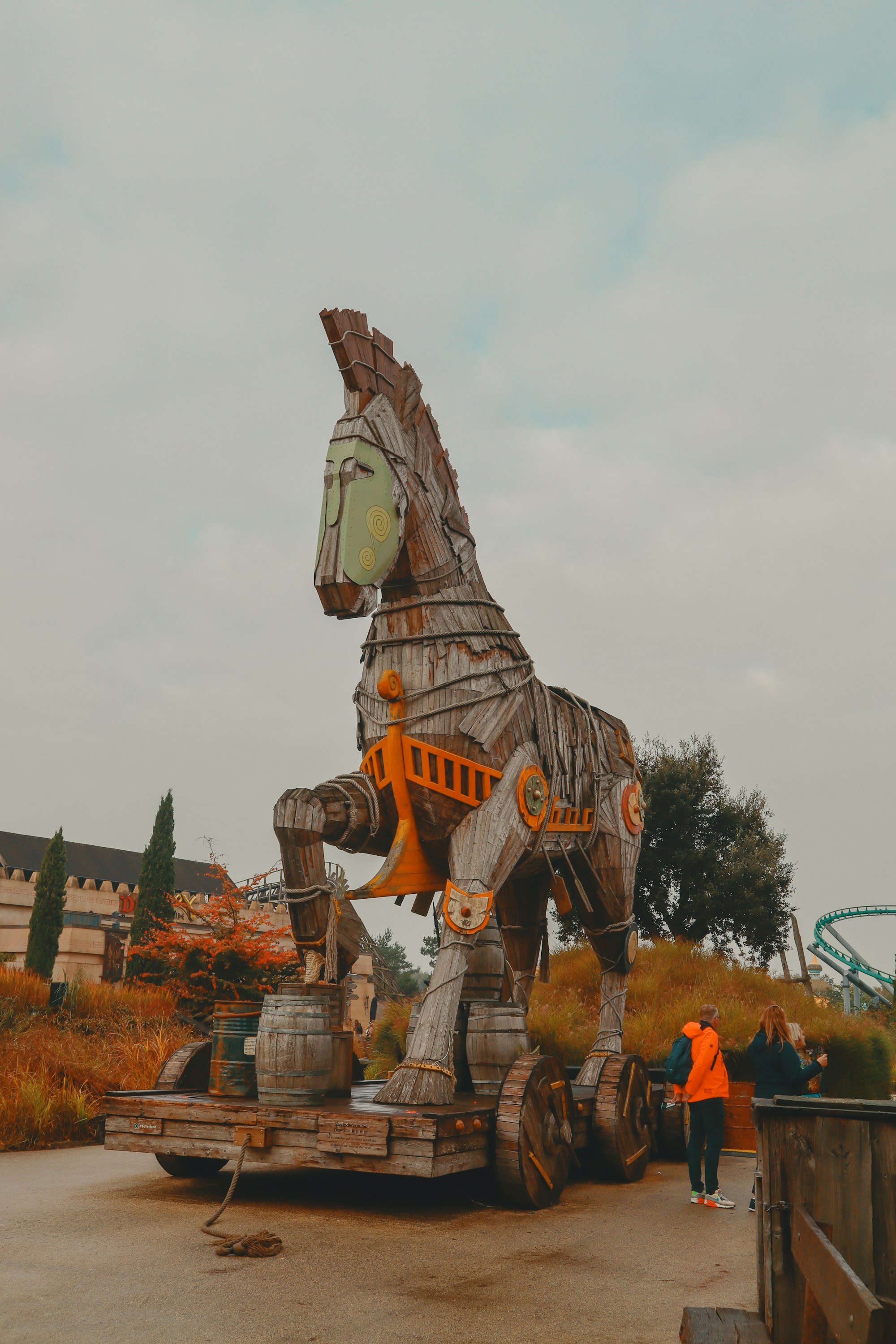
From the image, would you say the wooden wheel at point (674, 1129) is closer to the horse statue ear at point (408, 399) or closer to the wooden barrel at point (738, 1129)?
the wooden barrel at point (738, 1129)

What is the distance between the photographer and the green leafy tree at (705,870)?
19875 millimetres

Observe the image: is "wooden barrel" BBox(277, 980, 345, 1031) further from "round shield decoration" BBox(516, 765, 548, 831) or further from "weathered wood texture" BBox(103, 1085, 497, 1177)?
"round shield decoration" BBox(516, 765, 548, 831)

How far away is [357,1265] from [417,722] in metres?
3.30

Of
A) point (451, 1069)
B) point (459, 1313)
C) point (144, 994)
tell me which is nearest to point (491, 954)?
point (451, 1069)

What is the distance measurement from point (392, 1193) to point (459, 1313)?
279 centimetres

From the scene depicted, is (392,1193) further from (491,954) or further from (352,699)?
(352,699)

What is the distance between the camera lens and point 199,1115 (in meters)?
6.10

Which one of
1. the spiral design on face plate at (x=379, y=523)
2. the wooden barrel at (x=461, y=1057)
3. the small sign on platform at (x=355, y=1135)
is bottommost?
the small sign on platform at (x=355, y=1135)

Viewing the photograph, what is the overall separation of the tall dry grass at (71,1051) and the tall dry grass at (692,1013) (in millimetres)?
4617

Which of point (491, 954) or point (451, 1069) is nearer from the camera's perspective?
point (451, 1069)

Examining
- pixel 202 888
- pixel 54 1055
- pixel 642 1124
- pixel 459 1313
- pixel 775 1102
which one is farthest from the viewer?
pixel 202 888

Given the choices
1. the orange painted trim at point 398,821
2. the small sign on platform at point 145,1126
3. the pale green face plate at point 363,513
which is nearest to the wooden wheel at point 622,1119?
the orange painted trim at point 398,821

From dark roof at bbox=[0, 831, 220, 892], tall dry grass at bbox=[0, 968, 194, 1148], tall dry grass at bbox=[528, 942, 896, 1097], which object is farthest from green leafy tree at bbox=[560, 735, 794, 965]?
dark roof at bbox=[0, 831, 220, 892]

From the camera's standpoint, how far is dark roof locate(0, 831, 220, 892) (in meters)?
42.0
